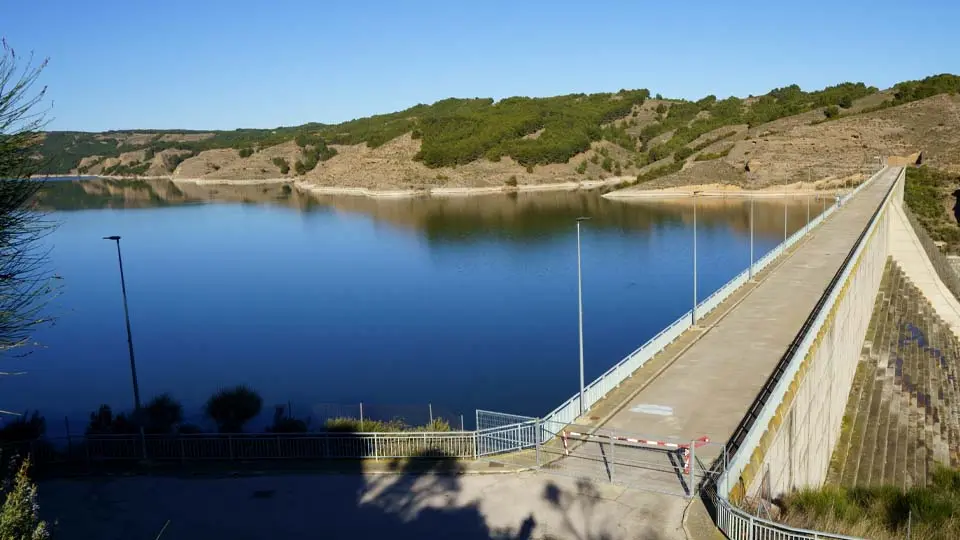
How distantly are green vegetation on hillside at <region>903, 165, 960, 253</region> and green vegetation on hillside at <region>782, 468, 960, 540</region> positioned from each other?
53.7 m

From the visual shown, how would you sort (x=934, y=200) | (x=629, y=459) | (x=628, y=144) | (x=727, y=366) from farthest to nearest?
(x=628, y=144)
(x=934, y=200)
(x=727, y=366)
(x=629, y=459)

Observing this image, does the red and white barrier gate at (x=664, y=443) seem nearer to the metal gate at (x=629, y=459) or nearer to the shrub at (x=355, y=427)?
the metal gate at (x=629, y=459)

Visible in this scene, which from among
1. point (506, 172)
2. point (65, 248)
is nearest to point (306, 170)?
point (506, 172)

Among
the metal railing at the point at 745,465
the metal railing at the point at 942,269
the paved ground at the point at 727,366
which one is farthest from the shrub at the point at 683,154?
the metal railing at the point at 745,465

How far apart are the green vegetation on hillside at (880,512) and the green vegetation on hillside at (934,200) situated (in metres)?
53.7

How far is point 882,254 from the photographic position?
4169cm

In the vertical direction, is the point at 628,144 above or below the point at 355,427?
above

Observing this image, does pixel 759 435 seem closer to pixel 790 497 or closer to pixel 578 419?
pixel 790 497

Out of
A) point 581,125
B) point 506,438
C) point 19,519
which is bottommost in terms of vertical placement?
point 506,438

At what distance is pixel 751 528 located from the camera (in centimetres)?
975

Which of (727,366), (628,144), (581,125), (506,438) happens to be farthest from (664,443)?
(628,144)

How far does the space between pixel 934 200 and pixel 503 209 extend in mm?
42544

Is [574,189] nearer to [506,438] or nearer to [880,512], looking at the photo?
[506,438]

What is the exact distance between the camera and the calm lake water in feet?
87.1
